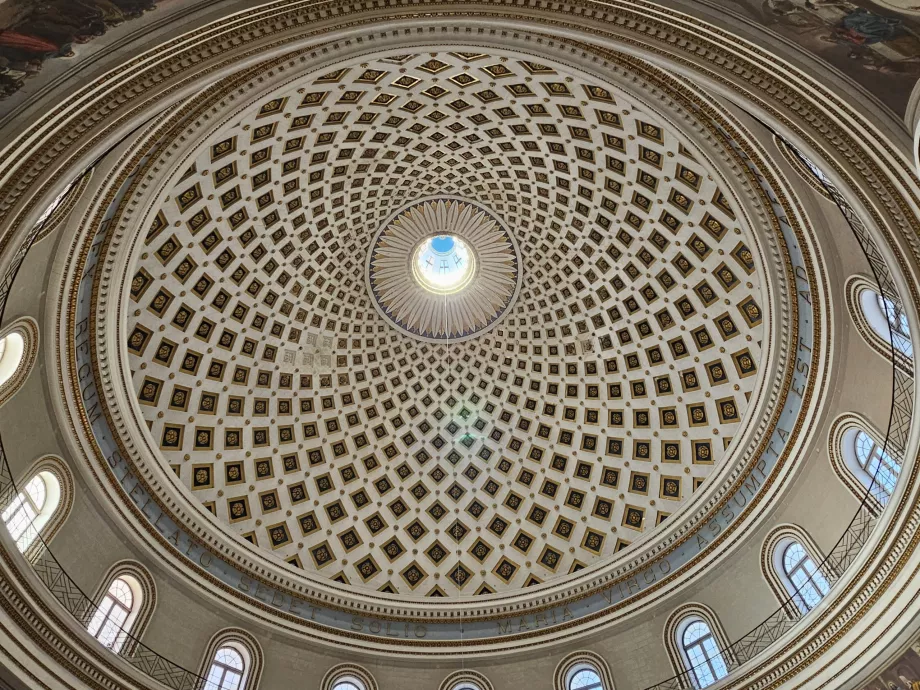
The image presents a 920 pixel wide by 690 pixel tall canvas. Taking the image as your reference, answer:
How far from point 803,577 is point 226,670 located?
625 inches

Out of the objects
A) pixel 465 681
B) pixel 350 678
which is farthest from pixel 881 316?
pixel 350 678

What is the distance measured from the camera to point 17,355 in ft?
52.4

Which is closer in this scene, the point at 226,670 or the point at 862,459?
the point at 862,459

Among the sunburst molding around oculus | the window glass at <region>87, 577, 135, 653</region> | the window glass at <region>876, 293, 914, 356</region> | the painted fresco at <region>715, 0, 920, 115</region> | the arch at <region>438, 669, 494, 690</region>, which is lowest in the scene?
the window glass at <region>87, 577, 135, 653</region>

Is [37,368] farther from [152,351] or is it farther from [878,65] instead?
[878,65]

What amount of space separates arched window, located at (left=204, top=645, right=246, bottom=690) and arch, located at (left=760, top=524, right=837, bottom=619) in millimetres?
14954

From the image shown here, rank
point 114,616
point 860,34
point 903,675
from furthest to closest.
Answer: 1. point 114,616
2. point 903,675
3. point 860,34

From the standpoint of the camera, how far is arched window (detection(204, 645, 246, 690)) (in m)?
19.1

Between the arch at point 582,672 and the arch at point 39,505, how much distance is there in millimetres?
14594

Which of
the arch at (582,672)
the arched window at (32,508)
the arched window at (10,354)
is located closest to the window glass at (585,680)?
the arch at (582,672)

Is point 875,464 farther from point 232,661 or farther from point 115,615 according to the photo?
point 115,615

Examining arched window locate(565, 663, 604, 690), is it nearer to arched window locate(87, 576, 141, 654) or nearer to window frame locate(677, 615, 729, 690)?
window frame locate(677, 615, 729, 690)

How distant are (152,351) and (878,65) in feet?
66.2

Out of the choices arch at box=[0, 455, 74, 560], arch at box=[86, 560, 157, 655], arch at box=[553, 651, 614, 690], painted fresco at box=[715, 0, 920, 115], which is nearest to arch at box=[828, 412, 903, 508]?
arch at box=[553, 651, 614, 690]
